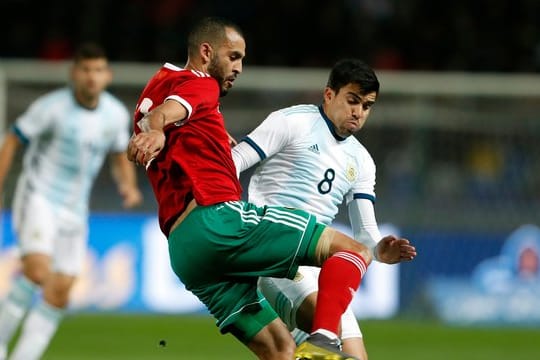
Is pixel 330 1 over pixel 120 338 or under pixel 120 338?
over

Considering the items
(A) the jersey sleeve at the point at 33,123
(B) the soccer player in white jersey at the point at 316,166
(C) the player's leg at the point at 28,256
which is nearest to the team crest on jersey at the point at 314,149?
(B) the soccer player in white jersey at the point at 316,166

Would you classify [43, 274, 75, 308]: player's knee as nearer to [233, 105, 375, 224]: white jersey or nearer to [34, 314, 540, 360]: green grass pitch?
[34, 314, 540, 360]: green grass pitch

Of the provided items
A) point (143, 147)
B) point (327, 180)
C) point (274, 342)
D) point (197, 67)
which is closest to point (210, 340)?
point (327, 180)

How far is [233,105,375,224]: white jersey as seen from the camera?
6.55 metres

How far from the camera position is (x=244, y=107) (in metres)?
14.9

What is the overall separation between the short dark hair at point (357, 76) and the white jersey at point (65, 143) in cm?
359

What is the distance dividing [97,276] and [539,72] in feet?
20.0

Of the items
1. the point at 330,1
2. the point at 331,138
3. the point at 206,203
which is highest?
the point at 330,1

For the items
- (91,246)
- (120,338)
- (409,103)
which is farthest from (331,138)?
(409,103)

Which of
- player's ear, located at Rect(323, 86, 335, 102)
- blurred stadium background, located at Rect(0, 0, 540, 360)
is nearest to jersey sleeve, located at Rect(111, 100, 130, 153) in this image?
blurred stadium background, located at Rect(0, 0, 540, 360)

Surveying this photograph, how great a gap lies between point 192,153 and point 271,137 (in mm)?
714

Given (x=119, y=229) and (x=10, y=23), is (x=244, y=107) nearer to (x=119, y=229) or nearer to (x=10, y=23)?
(x=119, y=229)

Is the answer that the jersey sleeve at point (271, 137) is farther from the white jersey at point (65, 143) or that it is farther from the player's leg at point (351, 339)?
the white jersey at point (65, 143)

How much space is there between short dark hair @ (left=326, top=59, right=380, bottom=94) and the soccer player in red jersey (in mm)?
→ 597
